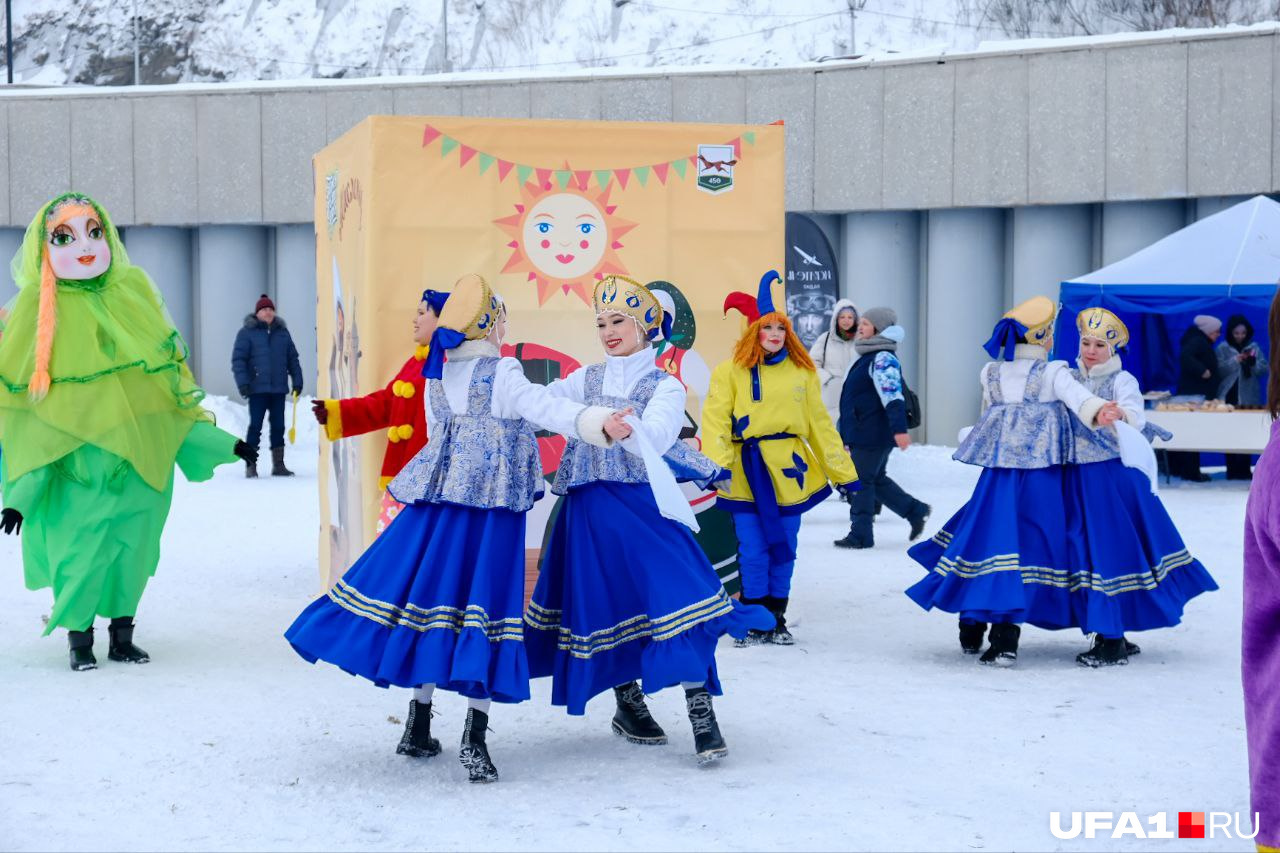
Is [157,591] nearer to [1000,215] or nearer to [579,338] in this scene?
[579,338]

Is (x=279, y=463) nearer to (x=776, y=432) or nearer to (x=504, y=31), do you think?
(x=776, y=432)

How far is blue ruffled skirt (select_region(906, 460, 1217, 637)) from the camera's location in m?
6.40

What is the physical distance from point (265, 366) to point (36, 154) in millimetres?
7468

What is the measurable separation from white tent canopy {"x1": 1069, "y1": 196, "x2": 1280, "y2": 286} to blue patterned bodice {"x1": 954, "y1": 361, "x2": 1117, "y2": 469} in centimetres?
742

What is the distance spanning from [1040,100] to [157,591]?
35.6 feet

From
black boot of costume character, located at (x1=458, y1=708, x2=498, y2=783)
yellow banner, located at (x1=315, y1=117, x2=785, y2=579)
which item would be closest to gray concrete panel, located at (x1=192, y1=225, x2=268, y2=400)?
yellow banner, located at (x1=315, y1=117, x2=785, y2=579)

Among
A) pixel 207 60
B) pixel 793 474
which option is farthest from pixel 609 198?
pixel 207 60

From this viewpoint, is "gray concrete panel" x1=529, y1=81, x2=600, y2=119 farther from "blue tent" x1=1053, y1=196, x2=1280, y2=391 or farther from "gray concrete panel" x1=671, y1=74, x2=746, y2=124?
"blue tent" x1=1053, y1=196, x2=1280, y2=391

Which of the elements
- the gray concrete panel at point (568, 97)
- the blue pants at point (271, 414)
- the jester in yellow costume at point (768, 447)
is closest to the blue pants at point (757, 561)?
the jester in yellow costume at point (768, 447)

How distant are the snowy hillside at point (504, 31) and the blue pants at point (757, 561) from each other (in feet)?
75.5

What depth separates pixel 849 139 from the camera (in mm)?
17172

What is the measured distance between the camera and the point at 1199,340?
14.2m

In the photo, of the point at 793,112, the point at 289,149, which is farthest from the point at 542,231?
the point at 289,149

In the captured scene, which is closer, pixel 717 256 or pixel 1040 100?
pixel 717 256
